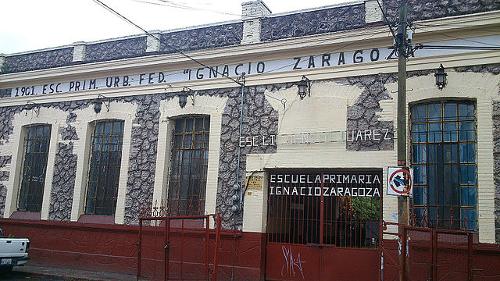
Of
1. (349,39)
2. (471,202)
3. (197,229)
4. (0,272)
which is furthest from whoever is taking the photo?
(0,272)

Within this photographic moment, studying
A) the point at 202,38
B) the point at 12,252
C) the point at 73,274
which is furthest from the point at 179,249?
the point at 202,38

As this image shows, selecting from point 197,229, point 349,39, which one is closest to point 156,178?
point 197,229

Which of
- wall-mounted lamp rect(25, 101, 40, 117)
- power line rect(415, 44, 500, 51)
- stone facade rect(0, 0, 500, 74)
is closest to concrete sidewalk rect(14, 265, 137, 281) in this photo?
wall-mounted lamp rect(25, 101, 40, 117)

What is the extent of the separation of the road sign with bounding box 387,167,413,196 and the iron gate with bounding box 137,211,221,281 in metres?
3.57

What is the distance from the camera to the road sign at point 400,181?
8953mm

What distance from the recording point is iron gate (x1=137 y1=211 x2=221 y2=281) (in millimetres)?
10539

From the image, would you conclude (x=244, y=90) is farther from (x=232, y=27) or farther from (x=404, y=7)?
(x=404, y=7)

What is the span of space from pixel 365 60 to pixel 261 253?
5429 millimetres

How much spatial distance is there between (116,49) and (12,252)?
681 centimetres

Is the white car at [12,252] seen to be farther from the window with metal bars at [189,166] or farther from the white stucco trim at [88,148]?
the window with metal bars at [189,166]

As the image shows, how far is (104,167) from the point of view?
15.7 metres

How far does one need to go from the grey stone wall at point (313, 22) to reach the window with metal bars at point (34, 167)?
863cm

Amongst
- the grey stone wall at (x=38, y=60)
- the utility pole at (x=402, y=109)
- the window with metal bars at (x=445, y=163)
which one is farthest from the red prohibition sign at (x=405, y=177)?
the grey stone wall at (x=38, y=60)

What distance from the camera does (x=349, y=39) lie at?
12219 mm
